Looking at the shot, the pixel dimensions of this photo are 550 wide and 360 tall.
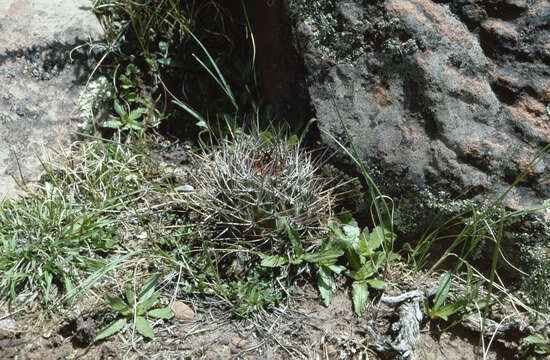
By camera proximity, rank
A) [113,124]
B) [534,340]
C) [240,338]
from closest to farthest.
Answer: [534,340] < [240,338] < [113,124]

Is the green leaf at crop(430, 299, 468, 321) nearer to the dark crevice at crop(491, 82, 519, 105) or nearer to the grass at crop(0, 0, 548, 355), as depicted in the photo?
the grass at crop(0, 0, 548, 355)

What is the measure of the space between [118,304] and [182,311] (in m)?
0.30

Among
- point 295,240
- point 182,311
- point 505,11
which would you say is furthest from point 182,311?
point 505,11

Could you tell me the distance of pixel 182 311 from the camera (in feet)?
8.18

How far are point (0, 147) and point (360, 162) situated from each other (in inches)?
79.6

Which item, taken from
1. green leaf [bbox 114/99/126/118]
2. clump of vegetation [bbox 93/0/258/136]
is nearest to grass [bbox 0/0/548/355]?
green leaf [bbox 114/99/126/118]

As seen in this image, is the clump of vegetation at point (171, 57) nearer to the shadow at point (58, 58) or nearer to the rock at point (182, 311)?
the shadow at point (58, 58)

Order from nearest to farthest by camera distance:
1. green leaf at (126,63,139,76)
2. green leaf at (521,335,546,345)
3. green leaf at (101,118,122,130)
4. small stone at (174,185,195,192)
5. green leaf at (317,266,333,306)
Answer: green leaf at (521,335,546,345) < green leaf at (317,266,333,306) < small stone at (174,185,195,192) < green leaf at (101,118,122,130) < green leaf at (126,63,139,76)

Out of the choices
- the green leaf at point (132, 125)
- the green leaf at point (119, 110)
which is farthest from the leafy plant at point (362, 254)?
the green leaf at point (119, 110)

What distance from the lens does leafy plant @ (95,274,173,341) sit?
7.76ft

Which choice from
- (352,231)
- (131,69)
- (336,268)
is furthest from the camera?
(131,69)

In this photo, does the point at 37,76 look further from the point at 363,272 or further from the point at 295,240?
the point at 363,272

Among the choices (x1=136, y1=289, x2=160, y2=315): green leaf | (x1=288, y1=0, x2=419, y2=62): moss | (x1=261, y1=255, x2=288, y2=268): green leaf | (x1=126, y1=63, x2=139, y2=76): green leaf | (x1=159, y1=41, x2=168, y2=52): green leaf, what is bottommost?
(x1=136, y1=289, x2=160, y2=315): green leaf

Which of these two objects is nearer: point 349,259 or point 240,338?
point 240,338
